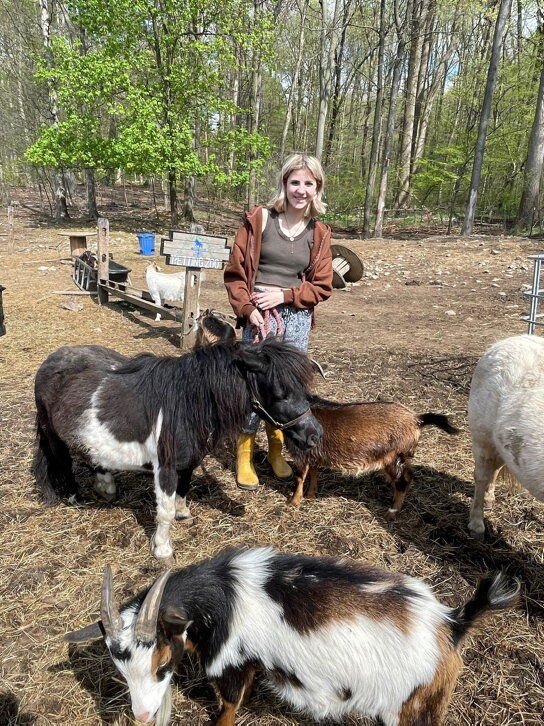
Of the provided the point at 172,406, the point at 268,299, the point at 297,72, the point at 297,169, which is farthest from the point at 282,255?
the point at 297,72

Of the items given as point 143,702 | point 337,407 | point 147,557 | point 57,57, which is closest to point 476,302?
point 337,407

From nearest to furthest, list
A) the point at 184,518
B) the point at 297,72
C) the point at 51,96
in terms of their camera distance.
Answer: the point at 184,518 < the point at 51,96 < the point at 297,72

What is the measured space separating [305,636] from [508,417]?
191 centimetres

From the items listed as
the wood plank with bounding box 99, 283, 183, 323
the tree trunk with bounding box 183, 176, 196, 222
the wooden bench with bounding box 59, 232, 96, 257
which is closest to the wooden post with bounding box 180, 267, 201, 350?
the wood plank with bounding box 99, 283, 183, 323

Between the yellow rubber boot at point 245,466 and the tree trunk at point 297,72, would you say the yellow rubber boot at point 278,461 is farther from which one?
the tree trunk at point 297,72

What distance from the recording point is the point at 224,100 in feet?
63.1

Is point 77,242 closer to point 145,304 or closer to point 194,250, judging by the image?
point 145,304

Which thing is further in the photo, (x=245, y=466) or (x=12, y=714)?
(x=245, y=466)

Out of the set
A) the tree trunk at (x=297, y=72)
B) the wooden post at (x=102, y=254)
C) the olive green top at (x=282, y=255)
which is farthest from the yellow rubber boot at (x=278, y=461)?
the tree trunk at (x=297, y=72)

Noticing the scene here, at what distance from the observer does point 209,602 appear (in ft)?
6.74

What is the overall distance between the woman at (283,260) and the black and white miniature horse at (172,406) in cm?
55

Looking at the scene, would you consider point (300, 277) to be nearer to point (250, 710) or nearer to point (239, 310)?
point (239, 310)

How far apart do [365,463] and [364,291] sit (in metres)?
8.70

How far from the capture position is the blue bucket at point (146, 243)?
1515cm
